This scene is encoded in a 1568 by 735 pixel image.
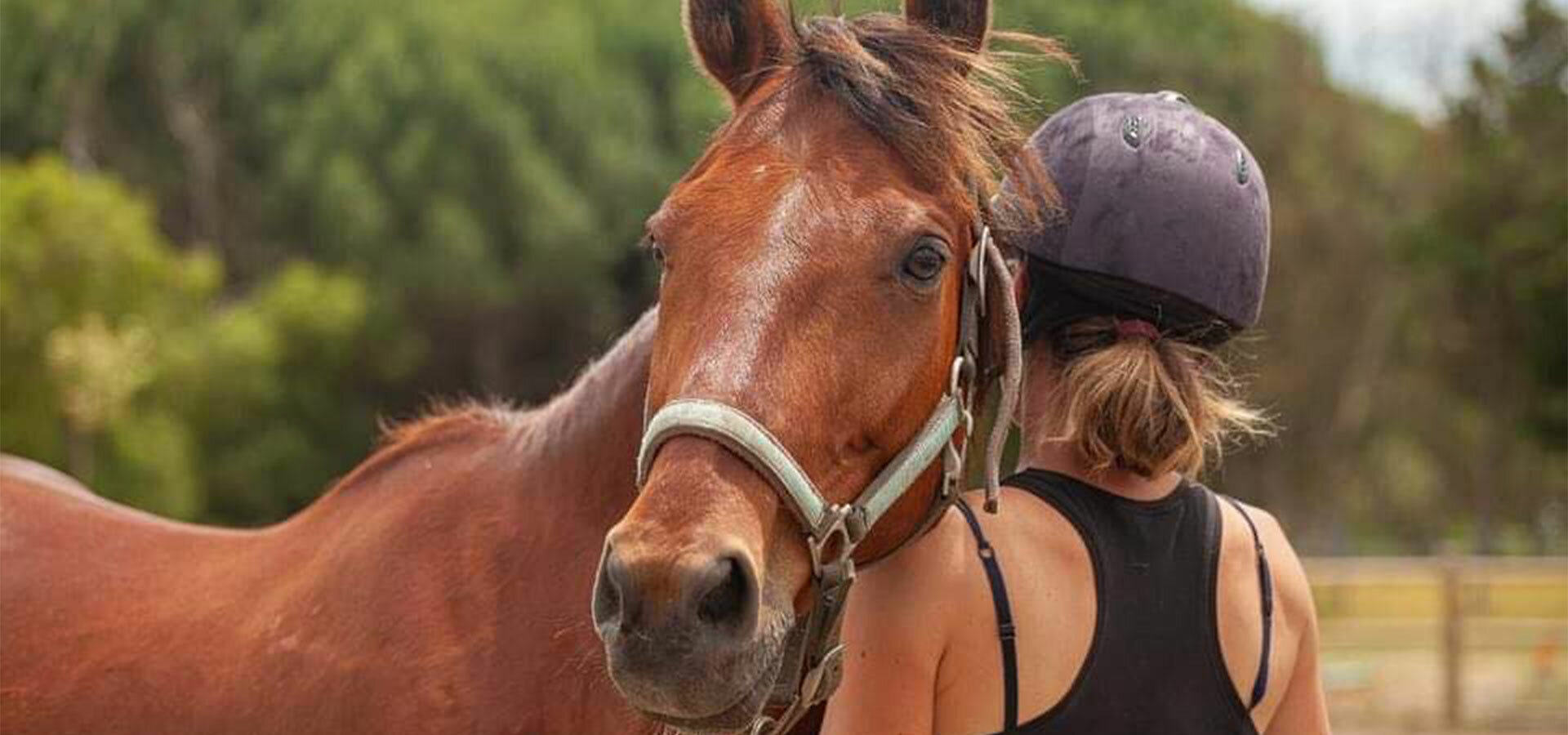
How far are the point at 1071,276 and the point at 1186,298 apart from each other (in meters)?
0.16

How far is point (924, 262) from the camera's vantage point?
2.57 meters

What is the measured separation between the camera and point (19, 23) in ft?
149

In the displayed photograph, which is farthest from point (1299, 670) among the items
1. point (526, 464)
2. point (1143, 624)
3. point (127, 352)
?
point (127, 352)

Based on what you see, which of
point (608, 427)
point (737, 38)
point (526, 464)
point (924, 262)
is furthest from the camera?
point (526, 464)

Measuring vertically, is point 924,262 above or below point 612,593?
above

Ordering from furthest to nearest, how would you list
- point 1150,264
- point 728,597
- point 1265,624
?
point 1150,264
point 1265,624
point 728,597

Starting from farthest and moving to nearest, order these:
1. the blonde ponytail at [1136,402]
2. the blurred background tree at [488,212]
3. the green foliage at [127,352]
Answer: the blurred background tree at [488,212], the green foliage at [127,352], the blonde ponytail at [1136,402]

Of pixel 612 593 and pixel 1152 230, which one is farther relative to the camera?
pixel 1152 230

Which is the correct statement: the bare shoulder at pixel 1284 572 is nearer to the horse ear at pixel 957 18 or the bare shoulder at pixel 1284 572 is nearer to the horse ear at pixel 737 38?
the horse ear at pixel 957 18

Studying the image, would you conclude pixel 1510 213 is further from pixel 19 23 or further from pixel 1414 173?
pixel 19 23

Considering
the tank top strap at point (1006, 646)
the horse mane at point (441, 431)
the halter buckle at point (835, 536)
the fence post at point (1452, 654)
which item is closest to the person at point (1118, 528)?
the tank top strap at point (1006, 646)

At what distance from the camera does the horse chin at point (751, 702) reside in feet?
7.59

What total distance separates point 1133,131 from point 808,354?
75 centimetres

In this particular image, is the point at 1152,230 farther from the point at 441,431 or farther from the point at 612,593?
the point at 441,431
